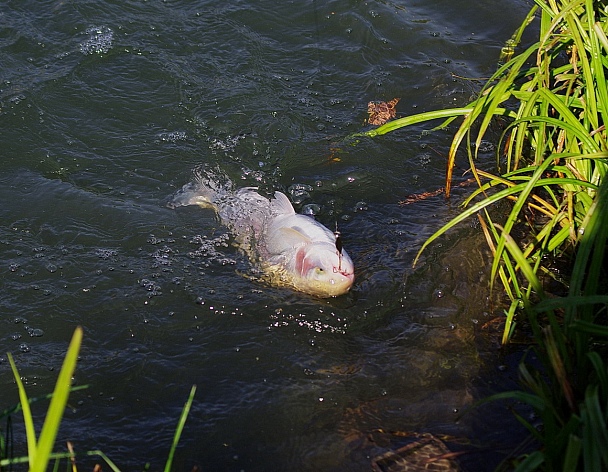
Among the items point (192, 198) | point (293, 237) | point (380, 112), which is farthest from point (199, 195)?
point (380, 112)

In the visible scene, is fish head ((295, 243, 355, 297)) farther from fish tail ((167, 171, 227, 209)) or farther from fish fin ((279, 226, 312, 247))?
fish tail ((167, 171, 227, 209))

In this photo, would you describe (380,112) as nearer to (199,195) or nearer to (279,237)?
(199,195)

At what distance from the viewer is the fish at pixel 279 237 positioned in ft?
13.8

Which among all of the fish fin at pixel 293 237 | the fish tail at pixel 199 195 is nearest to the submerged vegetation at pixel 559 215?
the fish fin at pixel 293 237

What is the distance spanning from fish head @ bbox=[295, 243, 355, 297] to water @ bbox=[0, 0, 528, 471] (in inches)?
7.1

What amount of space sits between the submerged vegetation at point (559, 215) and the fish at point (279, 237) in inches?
24.8

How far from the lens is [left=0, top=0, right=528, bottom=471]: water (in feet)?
11.8

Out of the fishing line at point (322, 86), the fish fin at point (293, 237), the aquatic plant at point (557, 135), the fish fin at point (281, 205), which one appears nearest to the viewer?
the aquatic plant at point (557, 135)

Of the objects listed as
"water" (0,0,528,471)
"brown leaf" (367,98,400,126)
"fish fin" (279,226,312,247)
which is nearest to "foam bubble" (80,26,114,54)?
"water" (0,0,528,471)

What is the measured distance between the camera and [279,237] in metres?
4.55

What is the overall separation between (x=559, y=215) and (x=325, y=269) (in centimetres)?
135

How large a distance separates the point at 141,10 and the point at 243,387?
15.2ft

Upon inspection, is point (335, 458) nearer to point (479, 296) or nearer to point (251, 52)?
point (479, 296)

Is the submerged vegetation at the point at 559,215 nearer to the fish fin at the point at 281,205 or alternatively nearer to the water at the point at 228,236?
the water at the point at 228,236
